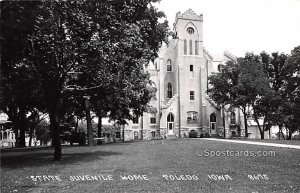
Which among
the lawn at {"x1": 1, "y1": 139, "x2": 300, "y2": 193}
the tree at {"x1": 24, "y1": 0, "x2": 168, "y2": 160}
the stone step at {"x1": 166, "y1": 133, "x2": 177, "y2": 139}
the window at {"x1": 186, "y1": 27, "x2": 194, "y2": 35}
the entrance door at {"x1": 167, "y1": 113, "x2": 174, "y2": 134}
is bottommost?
the stone step at {"x1": 166, "y1": 133, "x2": 177, "y2": 139}

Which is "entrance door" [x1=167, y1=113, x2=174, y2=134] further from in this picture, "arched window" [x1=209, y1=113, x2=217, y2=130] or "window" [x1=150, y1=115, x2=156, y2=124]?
"arched window" [x1=209, y1=113, x2=217, y2=130]

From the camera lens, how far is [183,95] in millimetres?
56031

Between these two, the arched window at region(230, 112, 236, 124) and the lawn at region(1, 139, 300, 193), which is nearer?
the lawn at region(1, 139, 300, 193)

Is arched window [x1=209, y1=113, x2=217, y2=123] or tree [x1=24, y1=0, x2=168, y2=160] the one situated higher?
tree [x1=24, y1=0, x2=168, y2=160]

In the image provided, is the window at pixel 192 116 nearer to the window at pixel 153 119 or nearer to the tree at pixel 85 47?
the window at pixel 153 119

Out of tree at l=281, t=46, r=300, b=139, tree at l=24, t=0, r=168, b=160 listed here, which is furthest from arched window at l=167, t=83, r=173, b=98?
tree at l=24, t=0, r=168, b=160

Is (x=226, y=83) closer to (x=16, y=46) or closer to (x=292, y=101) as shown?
(x=292, y=101)

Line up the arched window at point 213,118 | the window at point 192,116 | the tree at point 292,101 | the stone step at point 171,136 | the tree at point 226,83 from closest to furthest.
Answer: the tree at point 226,83 < the tree at point 292,101 < the stone step at point 171,136 < the window at point 192,116 < the arched window at point 213,118

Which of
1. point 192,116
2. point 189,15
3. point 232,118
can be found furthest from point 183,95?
point 189,15

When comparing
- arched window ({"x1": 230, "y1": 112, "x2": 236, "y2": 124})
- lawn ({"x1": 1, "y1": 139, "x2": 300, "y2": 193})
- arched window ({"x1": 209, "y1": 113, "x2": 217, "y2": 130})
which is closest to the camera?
lawn ({"x1": 1, "y1": 139, "x2": 300, "y2": 193})

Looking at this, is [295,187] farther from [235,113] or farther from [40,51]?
[235,113]

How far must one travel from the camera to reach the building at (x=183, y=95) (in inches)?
2174

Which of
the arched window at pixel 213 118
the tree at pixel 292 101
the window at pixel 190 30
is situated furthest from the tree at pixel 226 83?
the window at pixel 190 30

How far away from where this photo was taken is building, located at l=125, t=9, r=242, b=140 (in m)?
55.2
